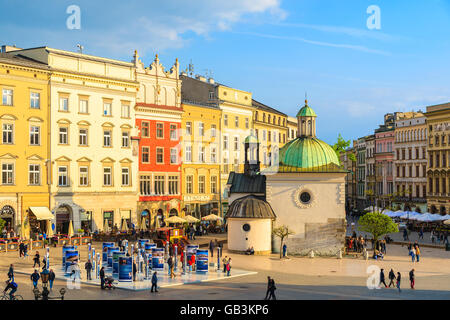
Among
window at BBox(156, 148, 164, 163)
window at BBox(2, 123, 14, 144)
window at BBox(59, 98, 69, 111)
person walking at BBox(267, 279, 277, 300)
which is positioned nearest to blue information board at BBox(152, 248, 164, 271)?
person walking at BBox(267, 279, 277, 300)

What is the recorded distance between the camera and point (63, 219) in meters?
63.2

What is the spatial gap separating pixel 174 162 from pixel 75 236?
19025 millimetres

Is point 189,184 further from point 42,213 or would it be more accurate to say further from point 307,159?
point 307,159

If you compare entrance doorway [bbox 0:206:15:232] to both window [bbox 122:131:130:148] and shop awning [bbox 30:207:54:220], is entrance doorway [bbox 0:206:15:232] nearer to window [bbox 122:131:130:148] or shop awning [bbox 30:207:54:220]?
shop awning [bbox 30:207:54:220]

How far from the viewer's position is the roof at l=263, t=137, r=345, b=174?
56.3m

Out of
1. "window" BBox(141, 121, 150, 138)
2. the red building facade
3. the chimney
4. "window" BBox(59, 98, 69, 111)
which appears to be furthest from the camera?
"window" BBox(141, 121, 150, 138)

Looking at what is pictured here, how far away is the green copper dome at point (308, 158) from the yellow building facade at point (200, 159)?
21.9 metres

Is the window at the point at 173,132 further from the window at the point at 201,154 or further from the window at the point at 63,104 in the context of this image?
the window at the point at 63,104

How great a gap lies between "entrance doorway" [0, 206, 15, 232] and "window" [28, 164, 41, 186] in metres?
3.12

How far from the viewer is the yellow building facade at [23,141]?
5853 centimetres

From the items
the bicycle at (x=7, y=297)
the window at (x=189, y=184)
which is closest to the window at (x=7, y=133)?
the window at (x=189, y=184)

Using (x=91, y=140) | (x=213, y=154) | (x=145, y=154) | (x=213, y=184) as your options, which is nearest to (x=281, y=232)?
(x=91, y=140)
